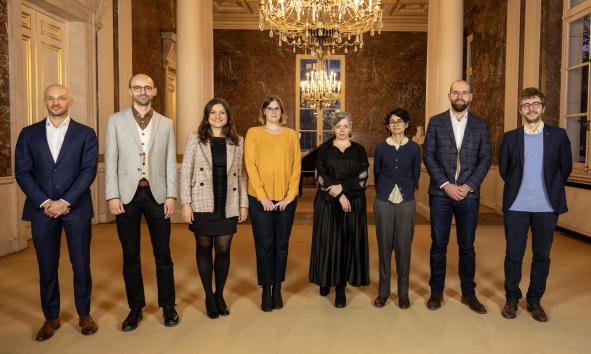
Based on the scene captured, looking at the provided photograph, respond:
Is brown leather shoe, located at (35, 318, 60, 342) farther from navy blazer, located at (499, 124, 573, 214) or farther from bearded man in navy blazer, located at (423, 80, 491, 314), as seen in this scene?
navy blazer, located at (499, 124, 573, 214)

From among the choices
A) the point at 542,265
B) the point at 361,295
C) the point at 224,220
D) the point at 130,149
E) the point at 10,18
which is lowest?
the point at 361,295

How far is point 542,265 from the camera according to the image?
12.0 ft

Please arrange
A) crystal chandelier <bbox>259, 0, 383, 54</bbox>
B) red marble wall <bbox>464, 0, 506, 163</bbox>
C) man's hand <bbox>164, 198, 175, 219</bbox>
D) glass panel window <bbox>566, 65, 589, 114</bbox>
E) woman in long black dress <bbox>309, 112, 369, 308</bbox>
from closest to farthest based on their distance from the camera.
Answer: man's hand <bbox>164, 198, 175, 219</bbox> → woman in long black dress <bbox>309, 112, 369, 308</bbox> → glass panel window <bbox>566, 65, 589, 114</bbox> → crystal chandelier <bbox>259, 0, 383, 54</bbox> → red marble wall <bbox>464, 0, 506, 163</bbox>

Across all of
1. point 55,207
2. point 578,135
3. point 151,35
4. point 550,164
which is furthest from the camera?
point 151,35

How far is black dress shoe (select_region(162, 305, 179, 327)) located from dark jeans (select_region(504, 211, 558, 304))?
7.65 ft

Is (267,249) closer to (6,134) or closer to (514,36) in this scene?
(6,134)

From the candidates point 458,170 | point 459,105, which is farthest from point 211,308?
point 459,105

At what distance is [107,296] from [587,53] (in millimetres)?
6455

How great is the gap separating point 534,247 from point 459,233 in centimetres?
51

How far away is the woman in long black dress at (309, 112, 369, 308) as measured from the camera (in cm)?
376

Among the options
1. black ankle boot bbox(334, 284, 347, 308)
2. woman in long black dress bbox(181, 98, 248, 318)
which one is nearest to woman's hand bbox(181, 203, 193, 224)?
woman in long black dress bbox(181, 98, 248, 318)

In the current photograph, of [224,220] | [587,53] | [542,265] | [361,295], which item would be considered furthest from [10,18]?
[587,53]

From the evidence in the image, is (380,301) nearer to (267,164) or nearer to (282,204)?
(282,204)

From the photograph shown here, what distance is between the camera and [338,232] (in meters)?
3.83
